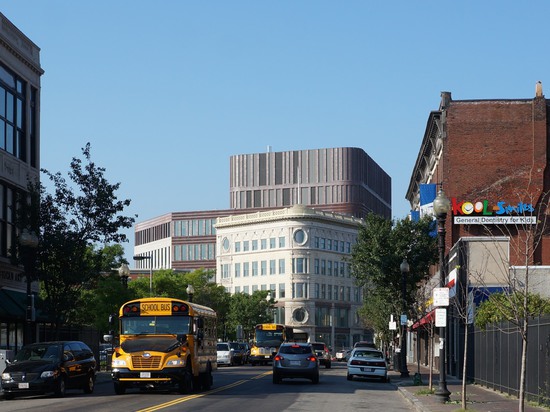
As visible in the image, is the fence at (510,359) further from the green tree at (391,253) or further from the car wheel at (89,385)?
the car wheel at (89,385)

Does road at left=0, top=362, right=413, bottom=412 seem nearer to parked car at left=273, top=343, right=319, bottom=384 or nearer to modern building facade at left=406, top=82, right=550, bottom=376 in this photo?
parked car at left=273, top=343, right=319, bottom=384

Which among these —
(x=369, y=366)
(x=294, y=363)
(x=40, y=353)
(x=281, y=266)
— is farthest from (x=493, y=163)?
(x=281, y=266)

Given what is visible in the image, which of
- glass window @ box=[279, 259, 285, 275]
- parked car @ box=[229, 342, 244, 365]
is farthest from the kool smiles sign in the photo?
glass window @ box=[279, 259, 285, 275]

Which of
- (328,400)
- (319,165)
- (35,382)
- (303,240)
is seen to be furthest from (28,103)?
(319,165)

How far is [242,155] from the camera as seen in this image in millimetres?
165625

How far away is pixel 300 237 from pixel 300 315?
11133mm

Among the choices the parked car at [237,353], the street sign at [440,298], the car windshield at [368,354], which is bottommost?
the parked car at [237,353]

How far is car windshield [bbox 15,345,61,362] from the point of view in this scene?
30266 mm

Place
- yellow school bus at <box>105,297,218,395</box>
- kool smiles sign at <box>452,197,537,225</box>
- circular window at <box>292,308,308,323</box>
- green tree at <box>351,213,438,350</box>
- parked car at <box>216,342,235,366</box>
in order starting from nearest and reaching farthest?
1. yellow school bus at <box>105,297,218,395</box>
2. green tree at <box>351,213,438,350</box>
3. kool smiles sign at <box>452,197,537,225</box>
4. parked car at <box>216,342,235,366</box>
5. circular window at <box>292,308,308,323</box>

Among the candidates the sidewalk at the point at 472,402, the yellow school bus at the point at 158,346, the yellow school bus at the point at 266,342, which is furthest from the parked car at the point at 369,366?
the yellow school bus at the point at 266,342

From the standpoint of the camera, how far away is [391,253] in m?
53.9

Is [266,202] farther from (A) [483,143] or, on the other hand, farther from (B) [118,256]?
(A) [483,143]

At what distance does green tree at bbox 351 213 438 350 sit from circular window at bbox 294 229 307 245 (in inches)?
3314

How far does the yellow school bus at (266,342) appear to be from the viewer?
71.9 meters
